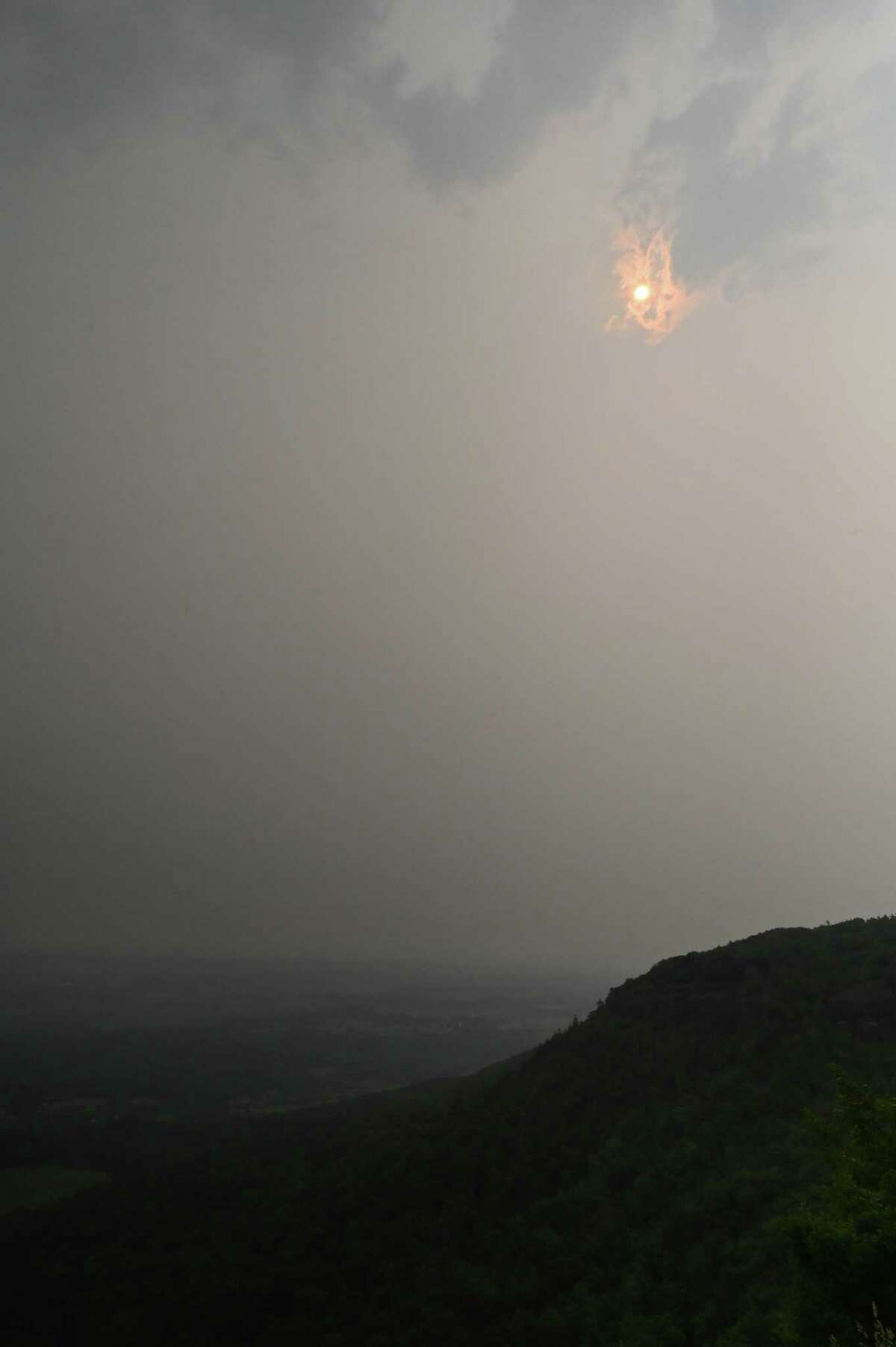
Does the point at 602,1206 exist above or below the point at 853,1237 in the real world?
below

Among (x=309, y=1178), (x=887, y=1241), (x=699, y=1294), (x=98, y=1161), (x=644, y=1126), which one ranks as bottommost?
(x=98, y=1161)

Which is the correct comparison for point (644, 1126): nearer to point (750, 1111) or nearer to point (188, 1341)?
point (750, 1111)

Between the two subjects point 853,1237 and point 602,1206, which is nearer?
point 853,1237

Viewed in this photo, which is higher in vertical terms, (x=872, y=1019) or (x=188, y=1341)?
(x=872, y=1019)

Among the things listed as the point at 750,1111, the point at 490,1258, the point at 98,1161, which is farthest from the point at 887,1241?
the point at 98,1161

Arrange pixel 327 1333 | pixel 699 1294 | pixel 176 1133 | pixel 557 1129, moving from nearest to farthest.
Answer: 1. pixel 699 1294
2. pixel 327 1333
3. pixel 557 1129
4. pixel 176 1133

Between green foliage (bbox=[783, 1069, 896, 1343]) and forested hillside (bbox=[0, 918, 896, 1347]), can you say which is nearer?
green foliage (bbox=[783, 1069, 896, 1343])

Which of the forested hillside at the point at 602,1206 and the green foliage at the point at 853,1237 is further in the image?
the forested hillside at the point at 602,1206

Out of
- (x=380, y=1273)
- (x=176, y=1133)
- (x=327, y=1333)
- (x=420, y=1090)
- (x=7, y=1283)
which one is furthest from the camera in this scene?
(x=176, y=1133)
